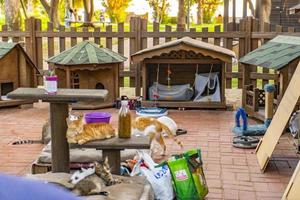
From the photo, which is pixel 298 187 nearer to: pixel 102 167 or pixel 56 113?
pixel 102 167

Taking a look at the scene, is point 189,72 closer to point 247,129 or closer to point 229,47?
point 229,47

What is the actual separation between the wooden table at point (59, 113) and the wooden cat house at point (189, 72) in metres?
4.07

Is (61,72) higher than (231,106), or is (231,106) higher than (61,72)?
(61,72)

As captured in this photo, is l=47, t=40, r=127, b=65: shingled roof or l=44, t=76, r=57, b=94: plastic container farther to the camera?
l=47, t=40, r=127, b=65: shingled roof

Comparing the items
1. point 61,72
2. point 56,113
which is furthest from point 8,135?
point 56,113

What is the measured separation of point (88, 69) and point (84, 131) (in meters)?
4.23

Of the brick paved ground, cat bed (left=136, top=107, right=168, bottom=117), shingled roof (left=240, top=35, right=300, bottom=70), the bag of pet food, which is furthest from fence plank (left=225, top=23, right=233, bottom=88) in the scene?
the bag of pet food

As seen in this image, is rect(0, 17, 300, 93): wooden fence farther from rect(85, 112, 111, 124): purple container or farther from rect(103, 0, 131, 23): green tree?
rect(103, 0, 131, 23): green tree

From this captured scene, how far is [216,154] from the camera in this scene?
5062 millimetres

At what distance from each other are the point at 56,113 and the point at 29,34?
19.5 feet

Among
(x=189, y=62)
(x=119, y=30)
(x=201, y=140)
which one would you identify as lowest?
(x=201, y=140)

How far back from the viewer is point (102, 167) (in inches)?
129

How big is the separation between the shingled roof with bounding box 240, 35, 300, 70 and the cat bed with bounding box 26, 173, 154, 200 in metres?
3.03

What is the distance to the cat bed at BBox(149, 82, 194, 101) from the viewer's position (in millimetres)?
7820
